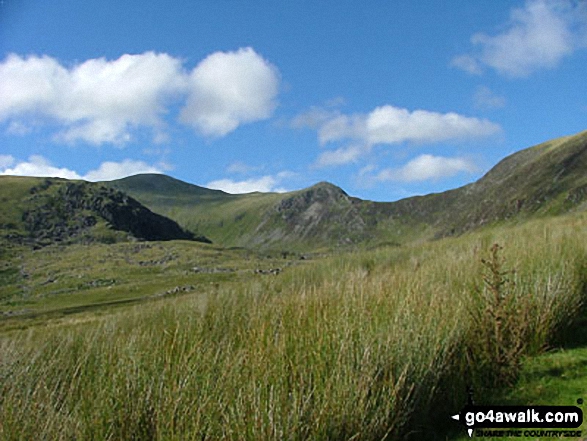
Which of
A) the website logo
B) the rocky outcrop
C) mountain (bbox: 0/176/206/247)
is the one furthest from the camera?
the rocky outcrop

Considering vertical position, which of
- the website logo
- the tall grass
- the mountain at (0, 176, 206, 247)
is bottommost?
the website logo

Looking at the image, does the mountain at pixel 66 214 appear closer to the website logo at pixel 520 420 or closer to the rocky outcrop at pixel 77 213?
the rocky outcrop at pixel 77 213

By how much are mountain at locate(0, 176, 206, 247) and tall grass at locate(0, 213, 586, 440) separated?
164439mm

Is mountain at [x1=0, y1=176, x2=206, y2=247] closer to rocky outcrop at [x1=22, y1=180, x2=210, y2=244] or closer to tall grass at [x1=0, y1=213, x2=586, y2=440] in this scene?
rocky outcrop at [x1=22, y1=180, x2=210, y2=244]

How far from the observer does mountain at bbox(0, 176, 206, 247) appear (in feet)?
517

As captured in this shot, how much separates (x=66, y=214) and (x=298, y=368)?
18925 cm

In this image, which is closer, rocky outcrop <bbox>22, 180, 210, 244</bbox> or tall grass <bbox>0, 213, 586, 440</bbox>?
tall grass <bbox>0, 213, 586, 440</bbox>

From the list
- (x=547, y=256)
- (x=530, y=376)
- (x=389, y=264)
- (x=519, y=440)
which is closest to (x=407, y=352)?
(x=519, y=440)

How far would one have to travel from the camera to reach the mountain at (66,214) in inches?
6201

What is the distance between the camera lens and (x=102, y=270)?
117 metres

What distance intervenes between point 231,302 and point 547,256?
16.4 feet

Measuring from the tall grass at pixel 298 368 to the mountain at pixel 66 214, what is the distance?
16444cm

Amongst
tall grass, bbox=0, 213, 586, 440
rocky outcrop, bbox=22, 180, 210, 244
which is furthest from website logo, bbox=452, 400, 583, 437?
rocky outcrop, bbox=22, 180, 210, 244

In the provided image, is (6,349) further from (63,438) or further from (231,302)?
(231,302)
